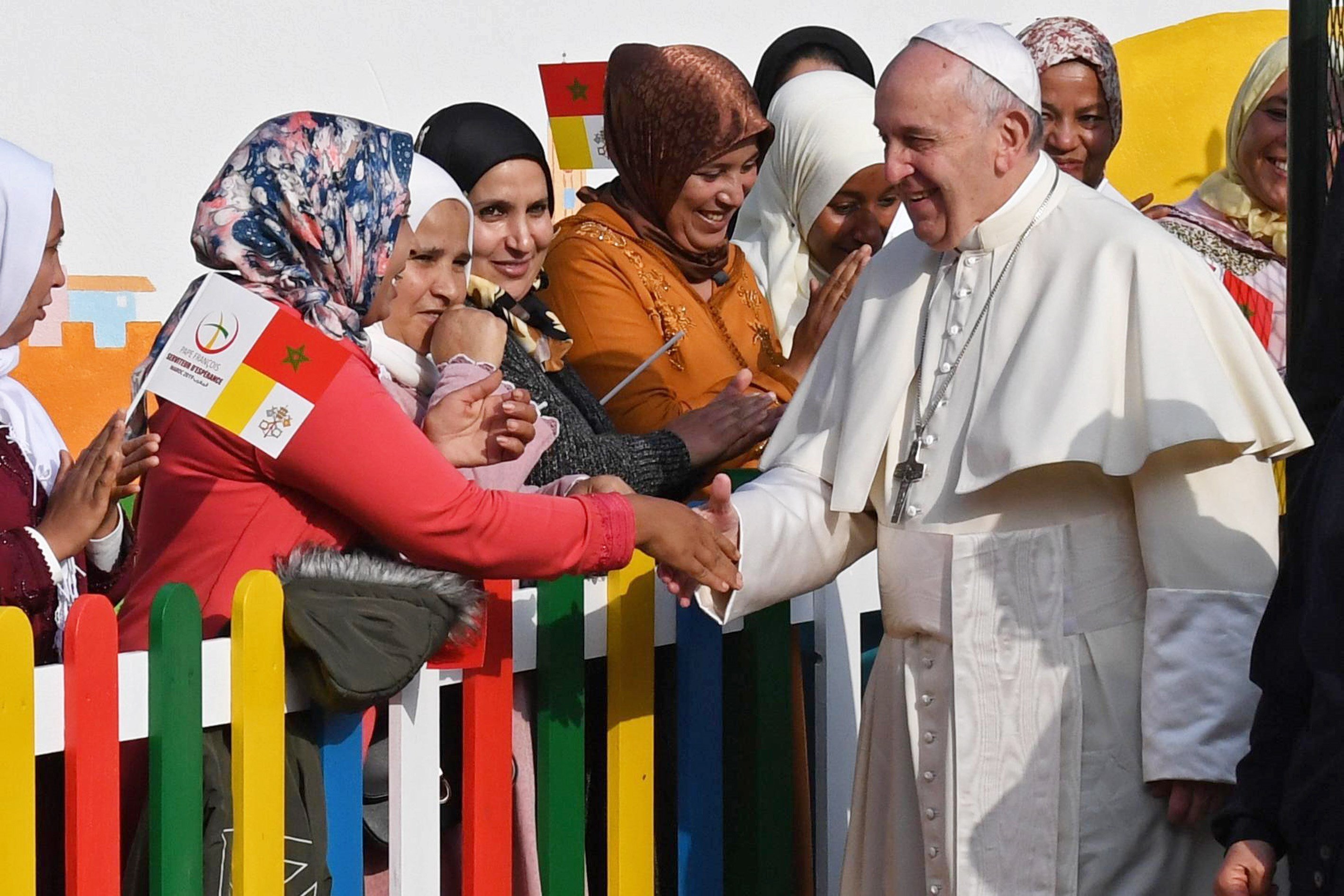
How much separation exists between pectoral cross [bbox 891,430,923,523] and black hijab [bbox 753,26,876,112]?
10.2 feet

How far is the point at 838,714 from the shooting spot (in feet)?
12.8

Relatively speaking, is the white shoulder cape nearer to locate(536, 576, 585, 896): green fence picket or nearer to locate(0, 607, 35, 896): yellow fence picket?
locate(536, 576, 585, 896): green fence picket

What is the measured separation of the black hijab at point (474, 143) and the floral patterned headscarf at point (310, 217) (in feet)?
3.63

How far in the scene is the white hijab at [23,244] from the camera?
293 cm

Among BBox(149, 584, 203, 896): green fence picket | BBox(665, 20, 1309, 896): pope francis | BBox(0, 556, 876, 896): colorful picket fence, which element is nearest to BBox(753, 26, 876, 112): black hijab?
BBox(0, 556, 876, 896): colorful picket fence

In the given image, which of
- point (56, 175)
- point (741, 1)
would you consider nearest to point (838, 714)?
point (56, 175)

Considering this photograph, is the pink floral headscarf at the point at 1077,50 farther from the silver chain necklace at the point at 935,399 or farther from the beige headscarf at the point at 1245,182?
the silver chain necklace at the point at 935,399

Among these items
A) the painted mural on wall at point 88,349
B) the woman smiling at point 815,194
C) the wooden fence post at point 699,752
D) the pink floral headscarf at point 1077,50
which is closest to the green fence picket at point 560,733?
the wooden fence post at point 699,752

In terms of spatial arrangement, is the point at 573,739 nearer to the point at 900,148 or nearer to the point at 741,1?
the point at 900,148

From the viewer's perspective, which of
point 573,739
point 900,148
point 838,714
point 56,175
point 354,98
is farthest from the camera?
point 354,98

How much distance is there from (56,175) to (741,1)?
3073 millimetres

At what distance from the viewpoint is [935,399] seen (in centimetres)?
310

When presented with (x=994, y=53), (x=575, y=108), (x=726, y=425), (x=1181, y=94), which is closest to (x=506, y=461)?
(x=726, y=425)

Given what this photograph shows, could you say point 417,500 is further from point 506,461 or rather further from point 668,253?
point 668,253
